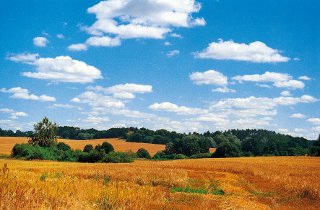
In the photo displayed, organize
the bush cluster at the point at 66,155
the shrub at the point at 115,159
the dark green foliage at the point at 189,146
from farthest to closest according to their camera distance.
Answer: the dark green foliage at the point at 189,146 → the bush cluster at the point at 66,155 → the shrub at the point at 115,159

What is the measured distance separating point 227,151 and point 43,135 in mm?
49654

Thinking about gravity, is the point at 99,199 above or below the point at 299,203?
above

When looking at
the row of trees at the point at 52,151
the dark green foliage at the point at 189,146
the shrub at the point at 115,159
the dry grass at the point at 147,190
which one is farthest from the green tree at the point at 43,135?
the dry grass at the point at 147,190

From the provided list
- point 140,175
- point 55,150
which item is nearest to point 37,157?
point 55,150

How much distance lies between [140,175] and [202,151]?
87.1 metres

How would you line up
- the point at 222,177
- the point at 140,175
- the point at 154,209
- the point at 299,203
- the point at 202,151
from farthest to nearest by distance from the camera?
the point at 202,151
the point at 222,177
the point at 140,175
the point at 299,203
the point at 154,209

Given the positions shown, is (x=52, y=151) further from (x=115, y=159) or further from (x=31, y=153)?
(x=115, y=159)

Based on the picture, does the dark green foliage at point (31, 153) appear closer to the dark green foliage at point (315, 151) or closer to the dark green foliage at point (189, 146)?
the dark green foliage at point (189, 146)

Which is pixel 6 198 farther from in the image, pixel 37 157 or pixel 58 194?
pixel 37 157

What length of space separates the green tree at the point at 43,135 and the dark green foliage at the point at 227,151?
44463mm

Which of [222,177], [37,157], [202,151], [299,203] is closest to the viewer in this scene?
[299,203]

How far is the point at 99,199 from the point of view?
1484 centimetres

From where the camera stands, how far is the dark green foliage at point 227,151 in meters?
109

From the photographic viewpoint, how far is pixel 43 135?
101 meters
